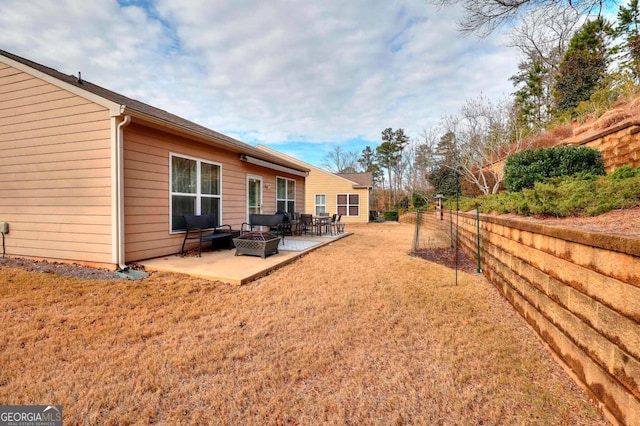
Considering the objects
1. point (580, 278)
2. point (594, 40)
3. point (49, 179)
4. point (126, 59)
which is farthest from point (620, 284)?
point (594, 40)

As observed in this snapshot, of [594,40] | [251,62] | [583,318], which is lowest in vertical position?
[583,318]

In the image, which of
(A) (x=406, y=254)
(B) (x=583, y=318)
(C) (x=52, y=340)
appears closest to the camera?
(B) (x=583, y=318)

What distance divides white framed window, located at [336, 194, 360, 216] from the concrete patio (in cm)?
1327

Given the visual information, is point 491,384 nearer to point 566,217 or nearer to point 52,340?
point 566,217

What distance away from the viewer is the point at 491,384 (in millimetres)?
1944

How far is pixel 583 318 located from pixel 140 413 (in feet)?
9.62

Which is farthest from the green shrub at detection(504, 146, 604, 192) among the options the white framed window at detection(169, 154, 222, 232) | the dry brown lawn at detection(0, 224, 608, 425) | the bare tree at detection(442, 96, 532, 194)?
the white framed window at detection(169, 154, 222, 232)

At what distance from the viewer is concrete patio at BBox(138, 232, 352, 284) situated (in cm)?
439

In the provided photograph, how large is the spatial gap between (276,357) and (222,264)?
124 inches

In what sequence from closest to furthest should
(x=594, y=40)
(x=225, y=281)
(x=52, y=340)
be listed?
(x=52, y=340)
(x=225, y=281)
(x=594, y=40)

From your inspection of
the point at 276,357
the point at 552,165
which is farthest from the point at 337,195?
the point at 276,357

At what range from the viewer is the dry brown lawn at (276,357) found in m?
1.70

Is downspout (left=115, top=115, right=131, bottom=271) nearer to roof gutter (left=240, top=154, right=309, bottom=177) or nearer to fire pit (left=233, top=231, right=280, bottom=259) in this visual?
fire pit (left=233, top=231, right=280, bottom=259)

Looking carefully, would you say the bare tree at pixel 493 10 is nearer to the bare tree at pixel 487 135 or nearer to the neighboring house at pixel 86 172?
the neighboring house at pixel 86 172
